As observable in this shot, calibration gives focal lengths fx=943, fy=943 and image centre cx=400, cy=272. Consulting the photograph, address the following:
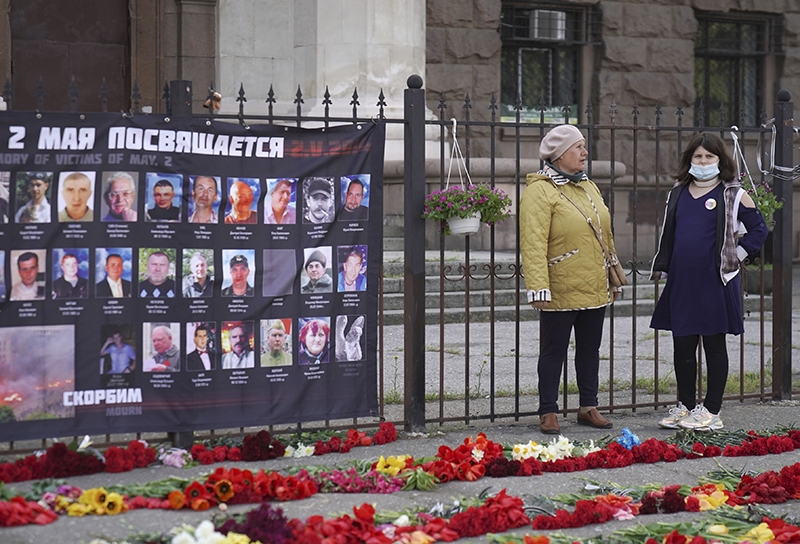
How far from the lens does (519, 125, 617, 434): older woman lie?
213 inches

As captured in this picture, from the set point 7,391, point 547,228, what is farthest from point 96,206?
point 547,228

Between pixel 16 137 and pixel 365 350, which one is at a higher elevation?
pixel 16 137

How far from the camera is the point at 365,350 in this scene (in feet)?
17.5

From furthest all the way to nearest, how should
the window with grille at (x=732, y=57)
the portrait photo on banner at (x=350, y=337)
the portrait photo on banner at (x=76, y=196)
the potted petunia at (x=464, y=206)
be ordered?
the window with grille at (x=732, y=57), the potted petunia at (x=464, y=206), the portrait photo on banner at (x=350, y=337), the portrait photo on banner at (x=76, y=196)

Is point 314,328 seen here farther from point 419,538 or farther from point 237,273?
point 419,538

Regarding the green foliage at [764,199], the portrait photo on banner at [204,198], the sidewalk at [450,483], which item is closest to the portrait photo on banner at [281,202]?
the portrait photo on banner at [204,198]

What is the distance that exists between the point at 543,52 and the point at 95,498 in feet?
38.2

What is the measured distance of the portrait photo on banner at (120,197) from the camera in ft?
15.5

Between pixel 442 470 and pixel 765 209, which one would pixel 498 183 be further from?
pixel 442 470

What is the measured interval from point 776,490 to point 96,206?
11.6 ft

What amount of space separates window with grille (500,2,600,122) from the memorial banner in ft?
28.9

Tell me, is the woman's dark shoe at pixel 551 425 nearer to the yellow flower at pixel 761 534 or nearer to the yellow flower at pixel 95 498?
the yellow flower at pixel 761 534

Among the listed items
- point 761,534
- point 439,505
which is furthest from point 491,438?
point 761,534

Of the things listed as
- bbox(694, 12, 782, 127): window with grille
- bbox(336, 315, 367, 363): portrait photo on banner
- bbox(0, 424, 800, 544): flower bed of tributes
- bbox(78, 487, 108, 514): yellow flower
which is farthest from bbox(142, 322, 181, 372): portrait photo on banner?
bbox(694, 12, 782, 127): window with grille
